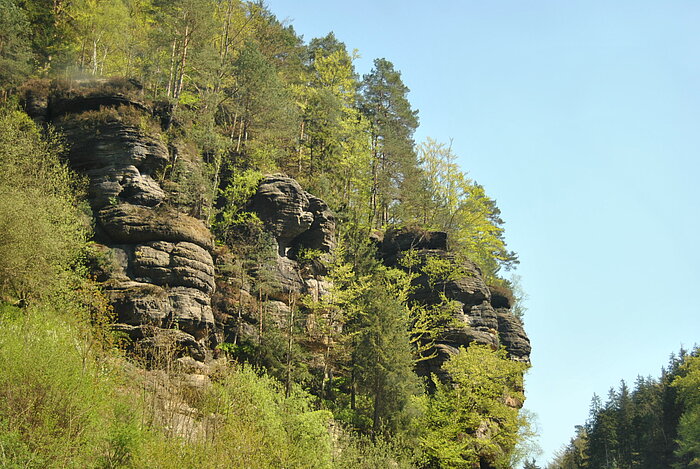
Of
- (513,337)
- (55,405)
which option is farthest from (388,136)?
(55,405)

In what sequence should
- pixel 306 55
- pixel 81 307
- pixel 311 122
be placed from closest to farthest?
pixel 81 307, pixel 311 122, pixel 306 55

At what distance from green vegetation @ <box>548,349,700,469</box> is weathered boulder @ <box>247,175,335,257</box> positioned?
41.2 metres

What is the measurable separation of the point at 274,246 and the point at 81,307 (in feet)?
41.0

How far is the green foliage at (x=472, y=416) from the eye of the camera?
1262 inches

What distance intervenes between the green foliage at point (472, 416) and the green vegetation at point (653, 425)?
95.2 feet

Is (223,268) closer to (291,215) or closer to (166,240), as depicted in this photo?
(166,240)

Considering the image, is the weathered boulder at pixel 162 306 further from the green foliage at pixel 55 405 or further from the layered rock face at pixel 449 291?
the layered rock face at pixel 449 291

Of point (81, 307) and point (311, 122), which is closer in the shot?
point (81, 307)

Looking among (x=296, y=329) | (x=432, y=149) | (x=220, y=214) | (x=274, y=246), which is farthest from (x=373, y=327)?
(x=432, y=149)

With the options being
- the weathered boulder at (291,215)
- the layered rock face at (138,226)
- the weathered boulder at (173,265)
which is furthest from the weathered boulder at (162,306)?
the weathered boulder at (291,215)

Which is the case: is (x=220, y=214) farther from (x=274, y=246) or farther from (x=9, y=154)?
(x=9, y=154)

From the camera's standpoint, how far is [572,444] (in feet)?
336

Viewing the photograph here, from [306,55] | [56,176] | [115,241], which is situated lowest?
[115,241]

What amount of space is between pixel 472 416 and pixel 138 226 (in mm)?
22276
